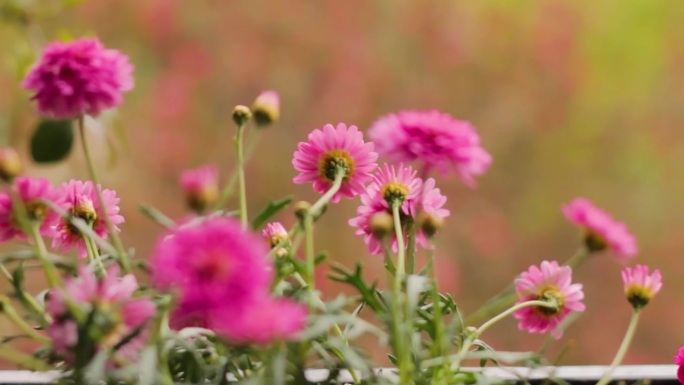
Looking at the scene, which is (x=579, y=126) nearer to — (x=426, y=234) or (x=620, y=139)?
(x=620, y=139)

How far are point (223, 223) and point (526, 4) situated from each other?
4.20 ft

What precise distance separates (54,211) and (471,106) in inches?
43.1

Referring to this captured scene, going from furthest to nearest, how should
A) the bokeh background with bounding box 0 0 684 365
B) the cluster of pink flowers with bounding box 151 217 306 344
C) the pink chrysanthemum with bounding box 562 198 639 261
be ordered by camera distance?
the bokeh background with bounding box 0 0 684 365 → the pink chrysanthemum with bounding box 562 198 639 261 → the cluster of pink flowers with bounding box 151 217 306 344

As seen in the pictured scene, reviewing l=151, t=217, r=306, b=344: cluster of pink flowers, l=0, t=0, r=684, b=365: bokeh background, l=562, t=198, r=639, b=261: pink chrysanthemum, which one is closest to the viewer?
l=151, t=217, r=306, b=344: cluster of pink flowers

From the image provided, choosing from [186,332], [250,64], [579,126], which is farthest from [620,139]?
[186,332]

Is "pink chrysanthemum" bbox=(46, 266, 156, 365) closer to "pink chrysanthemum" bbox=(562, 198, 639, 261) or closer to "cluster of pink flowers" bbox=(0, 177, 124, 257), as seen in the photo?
"cluster of pink flowers" bbox=(0, 177, 124, 257)

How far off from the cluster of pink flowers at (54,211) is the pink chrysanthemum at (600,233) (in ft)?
0.82

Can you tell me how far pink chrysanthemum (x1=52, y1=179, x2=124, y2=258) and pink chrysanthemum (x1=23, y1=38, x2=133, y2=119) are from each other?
0.11 metres

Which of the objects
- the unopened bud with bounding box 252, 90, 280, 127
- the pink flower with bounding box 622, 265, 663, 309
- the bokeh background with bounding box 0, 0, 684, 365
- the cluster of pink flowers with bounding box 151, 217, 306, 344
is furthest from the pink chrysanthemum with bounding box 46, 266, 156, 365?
the bokeh background with bounding box 0, 0, 684, 365

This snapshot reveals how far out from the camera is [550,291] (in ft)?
1.72

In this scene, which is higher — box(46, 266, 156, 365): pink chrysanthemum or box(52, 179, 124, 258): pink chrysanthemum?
box(52, 179, 124, 258): pink chrysanthemum

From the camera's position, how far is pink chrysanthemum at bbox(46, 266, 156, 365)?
37 cm

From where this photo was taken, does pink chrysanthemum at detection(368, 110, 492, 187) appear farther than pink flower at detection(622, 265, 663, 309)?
No

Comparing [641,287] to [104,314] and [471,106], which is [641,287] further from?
[471,106]
